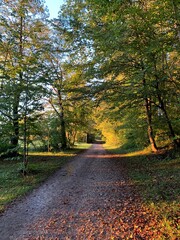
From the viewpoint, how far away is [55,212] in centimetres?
527

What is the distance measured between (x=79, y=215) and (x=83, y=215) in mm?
96

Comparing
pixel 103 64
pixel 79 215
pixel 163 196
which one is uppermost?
pixel 103 64

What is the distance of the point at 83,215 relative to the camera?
497 centimetres

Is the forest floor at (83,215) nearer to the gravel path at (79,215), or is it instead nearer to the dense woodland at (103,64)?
the gravel path at (79,215)

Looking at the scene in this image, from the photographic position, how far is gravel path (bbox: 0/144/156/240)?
4137mm

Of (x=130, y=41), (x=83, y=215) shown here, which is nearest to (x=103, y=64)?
(x=130, y=41)

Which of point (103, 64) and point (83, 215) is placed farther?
point (103, 64)

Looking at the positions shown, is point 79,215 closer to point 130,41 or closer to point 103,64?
point 130,41

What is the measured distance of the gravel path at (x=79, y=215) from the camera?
4137 millimetres

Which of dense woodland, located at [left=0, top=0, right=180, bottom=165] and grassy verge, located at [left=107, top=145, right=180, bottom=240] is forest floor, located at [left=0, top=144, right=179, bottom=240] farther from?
dense woodland, located at [left=0, top=0, right=180, bottom=165]

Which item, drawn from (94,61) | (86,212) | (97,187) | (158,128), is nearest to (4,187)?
(97,187)

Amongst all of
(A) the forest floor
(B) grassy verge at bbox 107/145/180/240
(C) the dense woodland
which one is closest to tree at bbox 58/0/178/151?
(C) the dense woodland

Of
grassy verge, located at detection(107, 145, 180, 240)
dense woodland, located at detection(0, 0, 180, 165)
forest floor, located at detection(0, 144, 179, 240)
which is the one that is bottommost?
forest floor, located at detection(0, 144, 179, 240)

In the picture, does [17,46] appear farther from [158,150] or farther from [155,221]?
[155,221]
